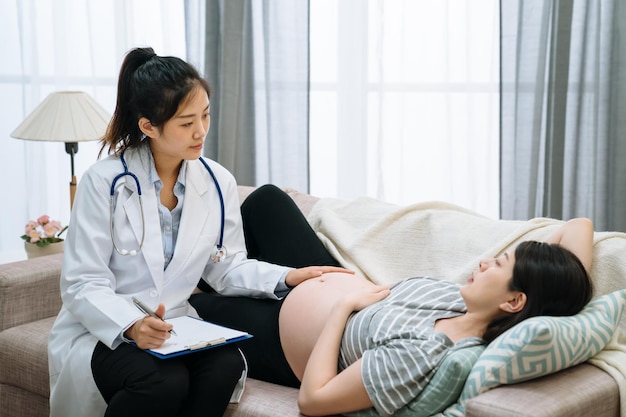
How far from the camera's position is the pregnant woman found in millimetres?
1595

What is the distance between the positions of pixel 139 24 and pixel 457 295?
108 inches

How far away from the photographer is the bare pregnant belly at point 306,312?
1916 millimetres

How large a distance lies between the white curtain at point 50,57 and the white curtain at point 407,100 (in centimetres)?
83

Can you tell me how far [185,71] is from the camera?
76.8 inches

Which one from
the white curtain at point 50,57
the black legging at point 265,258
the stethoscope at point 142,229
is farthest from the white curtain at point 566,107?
the white curtain at point 50,57

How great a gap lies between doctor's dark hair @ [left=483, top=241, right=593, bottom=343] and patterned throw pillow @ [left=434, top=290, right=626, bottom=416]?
0.13 feet

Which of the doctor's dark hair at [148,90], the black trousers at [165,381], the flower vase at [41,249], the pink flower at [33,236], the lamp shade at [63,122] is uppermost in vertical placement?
the doctor's dark hair at [148,90]

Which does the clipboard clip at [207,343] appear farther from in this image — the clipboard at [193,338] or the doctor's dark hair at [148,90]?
the doctor's dark hair at [148,90]

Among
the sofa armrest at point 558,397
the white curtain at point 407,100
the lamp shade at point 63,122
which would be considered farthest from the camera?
the white curtain at point 407,100

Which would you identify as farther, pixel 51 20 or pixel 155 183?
pixel 51 20

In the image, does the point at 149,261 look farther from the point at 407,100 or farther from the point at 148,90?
the point at 407,100

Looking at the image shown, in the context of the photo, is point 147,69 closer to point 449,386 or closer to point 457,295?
point 457,295

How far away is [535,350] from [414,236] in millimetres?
831

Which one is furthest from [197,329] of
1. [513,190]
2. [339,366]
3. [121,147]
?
[513,190]
